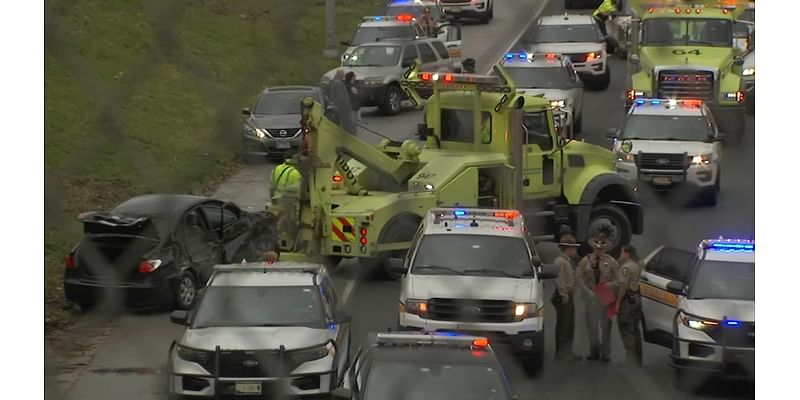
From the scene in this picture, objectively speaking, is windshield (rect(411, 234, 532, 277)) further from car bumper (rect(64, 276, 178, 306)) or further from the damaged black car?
car bumper (rect(64, 276, 178, 306))

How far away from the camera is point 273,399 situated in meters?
2.67

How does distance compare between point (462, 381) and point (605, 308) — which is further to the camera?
point (605, 308)

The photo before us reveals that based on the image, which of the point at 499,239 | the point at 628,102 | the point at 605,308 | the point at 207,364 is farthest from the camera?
the point at 628,102

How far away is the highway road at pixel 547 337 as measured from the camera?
2611 millimetres

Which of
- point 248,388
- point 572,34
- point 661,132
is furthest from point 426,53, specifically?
point 248,388

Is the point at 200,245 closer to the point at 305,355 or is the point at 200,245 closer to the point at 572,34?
the point at 305,355

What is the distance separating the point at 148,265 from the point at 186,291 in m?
0.95

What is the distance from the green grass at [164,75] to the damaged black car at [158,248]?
0.11 meters

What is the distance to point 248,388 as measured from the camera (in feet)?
7.45

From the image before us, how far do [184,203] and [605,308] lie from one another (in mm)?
1633

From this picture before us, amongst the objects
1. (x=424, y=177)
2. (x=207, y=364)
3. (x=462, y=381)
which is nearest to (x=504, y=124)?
(x=424, y=177)

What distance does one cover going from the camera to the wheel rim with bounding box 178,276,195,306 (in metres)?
3.30

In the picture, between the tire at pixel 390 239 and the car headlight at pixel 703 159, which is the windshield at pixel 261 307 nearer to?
the tire at pixel 390 239

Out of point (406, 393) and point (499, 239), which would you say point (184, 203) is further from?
point (499, 239)
